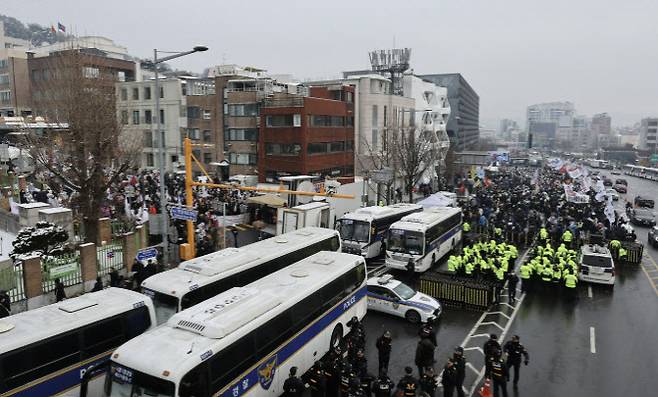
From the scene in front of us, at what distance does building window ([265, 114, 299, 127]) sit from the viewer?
39594 millimetres

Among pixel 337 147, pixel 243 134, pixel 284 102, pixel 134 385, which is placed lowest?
pixel 134 385

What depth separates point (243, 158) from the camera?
4409cm

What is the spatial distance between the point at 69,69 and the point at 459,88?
109 meters

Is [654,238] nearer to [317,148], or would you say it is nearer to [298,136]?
[317,148]

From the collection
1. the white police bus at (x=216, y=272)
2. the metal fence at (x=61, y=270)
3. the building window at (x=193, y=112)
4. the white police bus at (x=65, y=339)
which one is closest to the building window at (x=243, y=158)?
the building window at (x=193, y=112)

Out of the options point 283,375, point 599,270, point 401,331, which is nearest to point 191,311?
point 283,375

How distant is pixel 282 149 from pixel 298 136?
2062mm

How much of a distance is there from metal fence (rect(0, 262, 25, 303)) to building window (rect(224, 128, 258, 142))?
28945 millimetres

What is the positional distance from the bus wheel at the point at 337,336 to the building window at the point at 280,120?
2695 centimetres

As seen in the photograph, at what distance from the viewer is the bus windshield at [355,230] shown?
24223 mm

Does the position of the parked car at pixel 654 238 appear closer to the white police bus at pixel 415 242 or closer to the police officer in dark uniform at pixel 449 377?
the white police bus at pixel 415 242

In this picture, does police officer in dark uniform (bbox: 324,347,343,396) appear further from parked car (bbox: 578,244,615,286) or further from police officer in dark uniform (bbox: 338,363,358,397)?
parked car (bbox: 578,244,615,286)

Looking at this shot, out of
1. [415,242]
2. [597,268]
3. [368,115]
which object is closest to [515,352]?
[415,242]

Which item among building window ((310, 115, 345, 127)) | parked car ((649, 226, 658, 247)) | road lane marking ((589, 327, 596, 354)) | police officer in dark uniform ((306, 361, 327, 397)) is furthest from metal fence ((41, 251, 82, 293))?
parked car ((649, 226, 658, 247))
